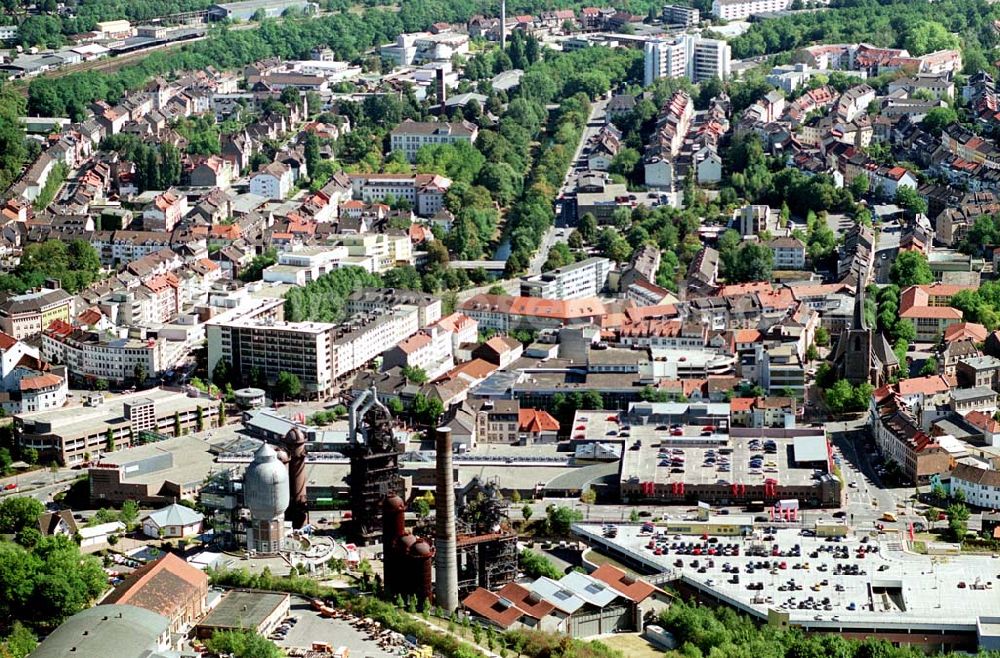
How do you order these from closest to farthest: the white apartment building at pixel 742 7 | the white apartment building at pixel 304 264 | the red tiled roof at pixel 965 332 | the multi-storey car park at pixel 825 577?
the multi-storey car park at pixel 825 577, the red tiled roof at pixel 965 332, the white apartment building at pixel 304 264, the white apartment building at pixel 742 7

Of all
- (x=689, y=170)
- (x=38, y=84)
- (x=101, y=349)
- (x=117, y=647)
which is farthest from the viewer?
(x=38, y=84)

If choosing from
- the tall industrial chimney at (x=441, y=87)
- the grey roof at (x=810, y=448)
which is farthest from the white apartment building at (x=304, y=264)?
the tall industrial chimney at (x=441, y=87)

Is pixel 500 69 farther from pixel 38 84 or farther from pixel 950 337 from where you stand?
pixel 950 337

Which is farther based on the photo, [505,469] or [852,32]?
[852,32]

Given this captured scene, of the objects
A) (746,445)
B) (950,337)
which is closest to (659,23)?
(950,337)

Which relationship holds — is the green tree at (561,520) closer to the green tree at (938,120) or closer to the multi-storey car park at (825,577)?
the multi-storey car park at (825,577)
